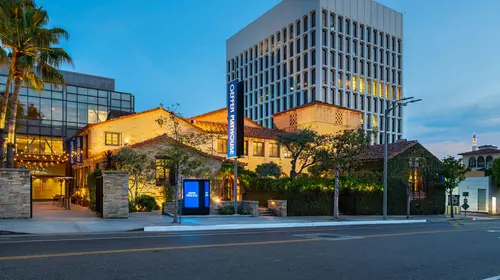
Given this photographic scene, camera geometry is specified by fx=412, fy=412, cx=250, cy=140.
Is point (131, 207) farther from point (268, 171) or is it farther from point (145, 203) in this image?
point (268, 171)

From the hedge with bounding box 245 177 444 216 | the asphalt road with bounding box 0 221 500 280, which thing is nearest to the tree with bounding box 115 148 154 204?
the hedge with bounding box 245 177 444 216

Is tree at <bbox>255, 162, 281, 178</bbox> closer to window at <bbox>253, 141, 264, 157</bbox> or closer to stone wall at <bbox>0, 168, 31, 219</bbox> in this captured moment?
window at <bbox>253, 141, 264, 157</bbox>

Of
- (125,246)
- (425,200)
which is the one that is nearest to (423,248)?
(125,246)

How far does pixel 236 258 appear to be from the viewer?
34.1 ft

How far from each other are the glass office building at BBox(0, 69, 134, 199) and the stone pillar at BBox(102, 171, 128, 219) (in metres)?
19.4

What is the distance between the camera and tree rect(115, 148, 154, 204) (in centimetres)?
2634

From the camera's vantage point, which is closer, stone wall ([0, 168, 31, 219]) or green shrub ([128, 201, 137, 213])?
stone wall ([0, 168, 31, 219])

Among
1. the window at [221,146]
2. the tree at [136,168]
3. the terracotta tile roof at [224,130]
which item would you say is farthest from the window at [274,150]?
the tree at [136,168]

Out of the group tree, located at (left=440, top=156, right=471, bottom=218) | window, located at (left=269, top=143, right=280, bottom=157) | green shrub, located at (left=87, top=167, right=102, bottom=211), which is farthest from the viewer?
window, located at (left=269, top=143, right=280, bottom=157)

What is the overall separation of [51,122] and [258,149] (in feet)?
71.3

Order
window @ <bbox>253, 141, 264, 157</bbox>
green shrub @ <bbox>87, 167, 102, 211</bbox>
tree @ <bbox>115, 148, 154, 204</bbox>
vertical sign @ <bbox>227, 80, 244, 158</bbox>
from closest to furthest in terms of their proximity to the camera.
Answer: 1. vertical sign @ <bbox>227, 80, 244, 158</bbox>
2. green shrub @ <bbox>87, 167, 102, 211</bbox>
3. tree @ <bbox>115, 148, 154, 204</bbox>
4. window @ <bbox>253, 141, 264, 157</bbox>

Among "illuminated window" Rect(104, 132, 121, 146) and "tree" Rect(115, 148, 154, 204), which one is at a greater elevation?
"illuminated window" Rect(104, 132, 121, 146)

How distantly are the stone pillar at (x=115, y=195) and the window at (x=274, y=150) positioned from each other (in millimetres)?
20153

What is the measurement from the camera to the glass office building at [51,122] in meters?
40.1
